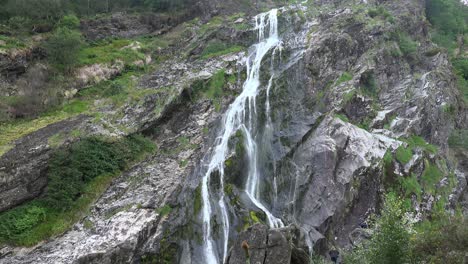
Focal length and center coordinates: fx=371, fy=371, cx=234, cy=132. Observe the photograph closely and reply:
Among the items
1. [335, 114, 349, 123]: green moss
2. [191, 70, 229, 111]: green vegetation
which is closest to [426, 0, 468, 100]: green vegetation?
[335, 114, 349, 123]: green moss

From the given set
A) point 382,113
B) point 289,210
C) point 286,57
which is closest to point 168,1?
point 286,57

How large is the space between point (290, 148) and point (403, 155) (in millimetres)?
8185

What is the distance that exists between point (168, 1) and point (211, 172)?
27358mm

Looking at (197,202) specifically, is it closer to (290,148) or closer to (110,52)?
(290,148)

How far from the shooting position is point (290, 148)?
989 inches

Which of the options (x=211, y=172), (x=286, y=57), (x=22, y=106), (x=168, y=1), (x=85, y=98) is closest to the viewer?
(x=211, y=172)

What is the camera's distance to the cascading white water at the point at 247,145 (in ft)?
67.1

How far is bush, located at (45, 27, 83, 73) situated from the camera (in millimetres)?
28172

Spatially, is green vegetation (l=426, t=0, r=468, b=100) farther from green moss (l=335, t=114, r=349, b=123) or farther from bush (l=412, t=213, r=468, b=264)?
bush (l=412, t=213, r=468, b=264)

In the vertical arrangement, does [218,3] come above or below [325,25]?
above

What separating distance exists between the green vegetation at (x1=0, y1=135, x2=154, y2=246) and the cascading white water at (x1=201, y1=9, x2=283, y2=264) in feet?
17.8

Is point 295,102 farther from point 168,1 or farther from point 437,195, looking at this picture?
point 168,1

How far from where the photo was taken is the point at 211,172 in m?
22.6

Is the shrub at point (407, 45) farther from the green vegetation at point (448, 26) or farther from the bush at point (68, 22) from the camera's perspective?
the bush at point (68, 22)
